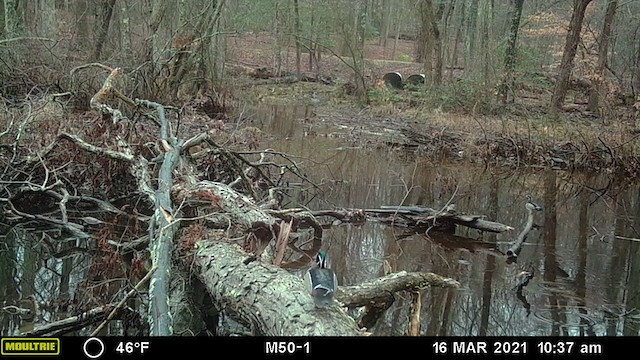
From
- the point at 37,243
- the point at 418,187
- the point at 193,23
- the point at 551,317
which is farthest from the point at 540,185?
the point at 37,243

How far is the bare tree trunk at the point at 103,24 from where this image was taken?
49.5ft

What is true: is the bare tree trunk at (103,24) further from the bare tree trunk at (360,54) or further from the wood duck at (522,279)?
the wood duck at (522,279)

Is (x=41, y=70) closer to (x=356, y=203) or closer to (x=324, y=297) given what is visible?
(x=356, y=203)

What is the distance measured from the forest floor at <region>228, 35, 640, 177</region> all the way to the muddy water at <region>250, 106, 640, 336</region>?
2.45ft

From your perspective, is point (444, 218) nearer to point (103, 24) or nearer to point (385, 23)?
point (103, 24)

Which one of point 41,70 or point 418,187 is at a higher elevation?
point 41,70

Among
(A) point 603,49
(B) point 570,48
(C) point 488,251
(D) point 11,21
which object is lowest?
(C) point 488,251

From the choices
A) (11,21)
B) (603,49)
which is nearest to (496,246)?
(11,21)

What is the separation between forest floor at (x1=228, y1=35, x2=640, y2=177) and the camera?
50.9ft

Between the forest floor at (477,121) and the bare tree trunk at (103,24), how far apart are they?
17.4ft

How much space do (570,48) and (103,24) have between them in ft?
42.7

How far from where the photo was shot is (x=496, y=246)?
8266mm

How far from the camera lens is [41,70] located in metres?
12.2

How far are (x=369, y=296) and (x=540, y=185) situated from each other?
32.1ft
